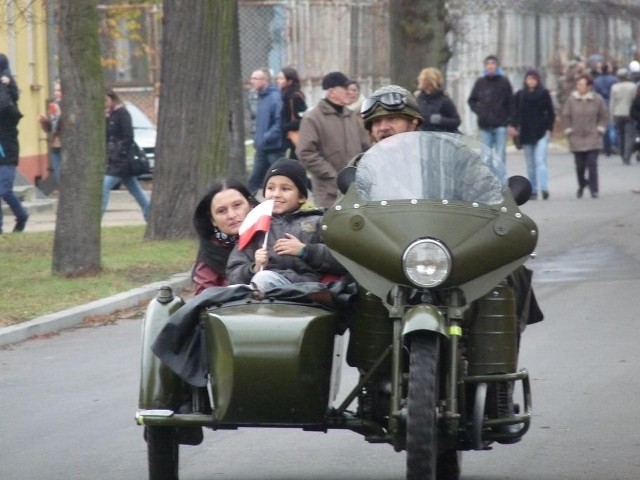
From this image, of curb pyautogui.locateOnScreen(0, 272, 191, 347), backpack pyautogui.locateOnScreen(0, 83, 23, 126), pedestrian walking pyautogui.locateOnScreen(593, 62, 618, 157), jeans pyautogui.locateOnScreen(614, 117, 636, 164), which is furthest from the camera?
pedestrian walking pyautogui.locateOnScreen(593, 62, 618, 157)

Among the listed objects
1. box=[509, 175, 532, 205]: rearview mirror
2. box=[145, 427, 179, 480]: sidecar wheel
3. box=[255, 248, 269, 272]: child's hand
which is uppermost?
box=[509, 175, 532, 205]: rearview mirror

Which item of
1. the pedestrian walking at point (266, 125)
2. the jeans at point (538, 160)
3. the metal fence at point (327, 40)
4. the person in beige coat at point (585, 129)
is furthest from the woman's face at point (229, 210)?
the person in beige coat at point (585, 129)

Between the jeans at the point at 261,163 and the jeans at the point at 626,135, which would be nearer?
the jeans at the point at 261,163

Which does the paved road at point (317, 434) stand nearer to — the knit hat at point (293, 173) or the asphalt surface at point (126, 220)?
the asphalt surface at point (126, 220)

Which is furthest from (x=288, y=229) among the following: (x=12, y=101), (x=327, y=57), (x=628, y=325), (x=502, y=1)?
(x=502, y=1)

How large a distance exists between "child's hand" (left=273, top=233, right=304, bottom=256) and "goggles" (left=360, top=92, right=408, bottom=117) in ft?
2.52

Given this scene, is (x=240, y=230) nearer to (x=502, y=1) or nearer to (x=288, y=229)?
(x=288, y=229)

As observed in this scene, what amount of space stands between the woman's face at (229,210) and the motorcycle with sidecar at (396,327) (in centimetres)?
73

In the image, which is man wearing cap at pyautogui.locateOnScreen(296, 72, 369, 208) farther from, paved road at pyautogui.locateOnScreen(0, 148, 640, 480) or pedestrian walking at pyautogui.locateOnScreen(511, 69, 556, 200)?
pedestrian walking at pyautogui.locateOnScreen(511, 69, 556, 200)

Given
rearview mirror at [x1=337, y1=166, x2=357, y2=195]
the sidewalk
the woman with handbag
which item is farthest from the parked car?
rearview mirror at [x1=337, y1=166, x2=357, y2=195]

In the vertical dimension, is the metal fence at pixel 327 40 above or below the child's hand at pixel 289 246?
above

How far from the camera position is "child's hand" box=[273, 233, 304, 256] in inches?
261

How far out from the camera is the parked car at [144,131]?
2988 centimetres

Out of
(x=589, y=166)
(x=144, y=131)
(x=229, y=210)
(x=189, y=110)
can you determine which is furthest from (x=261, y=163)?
(x=229, y=210)
